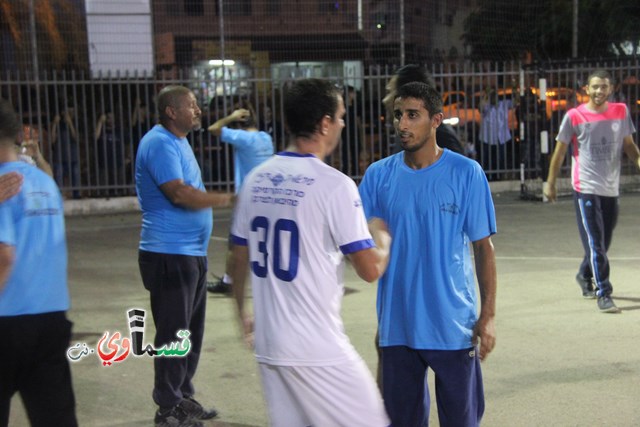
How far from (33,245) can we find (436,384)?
181 cm

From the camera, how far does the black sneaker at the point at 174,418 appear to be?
16.3 feet

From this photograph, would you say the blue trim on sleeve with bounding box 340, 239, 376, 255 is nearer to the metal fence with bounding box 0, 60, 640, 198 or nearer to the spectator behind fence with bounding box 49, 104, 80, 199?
the metal fence with bounding box 0, 60, 640, 198

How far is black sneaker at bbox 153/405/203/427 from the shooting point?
4.95 metres

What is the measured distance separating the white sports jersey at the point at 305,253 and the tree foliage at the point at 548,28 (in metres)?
18.3

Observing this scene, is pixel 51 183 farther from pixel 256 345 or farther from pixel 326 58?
pixel 326 58

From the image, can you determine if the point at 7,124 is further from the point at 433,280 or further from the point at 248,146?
the point at 248,146

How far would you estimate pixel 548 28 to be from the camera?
22109 millimetres

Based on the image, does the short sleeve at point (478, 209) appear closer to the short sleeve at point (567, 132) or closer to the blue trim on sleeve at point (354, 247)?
the blue trim on sleeve at point (354, 247)

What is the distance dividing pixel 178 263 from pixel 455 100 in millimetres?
12103

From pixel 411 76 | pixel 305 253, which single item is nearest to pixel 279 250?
pixel 305 253

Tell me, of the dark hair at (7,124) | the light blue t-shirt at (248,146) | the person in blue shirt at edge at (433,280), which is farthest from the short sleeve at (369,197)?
the light blue t-shirt at (248,146)

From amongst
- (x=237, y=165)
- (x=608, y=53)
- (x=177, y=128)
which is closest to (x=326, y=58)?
(x=608, y=53)

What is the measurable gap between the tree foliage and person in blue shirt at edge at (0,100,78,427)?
18.2 m

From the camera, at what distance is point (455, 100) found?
1634cm
